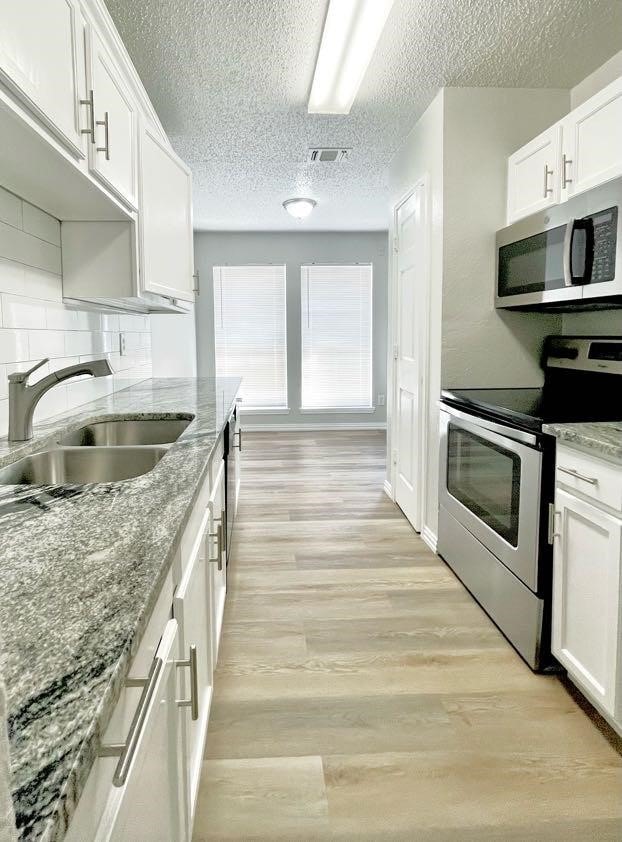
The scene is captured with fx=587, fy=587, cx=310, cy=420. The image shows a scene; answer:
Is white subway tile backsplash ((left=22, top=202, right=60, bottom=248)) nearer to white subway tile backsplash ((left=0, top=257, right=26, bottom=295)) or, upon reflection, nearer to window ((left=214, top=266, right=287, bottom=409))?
white subway tile backsplash ((left=0, top=257, right=26, bottom=295))

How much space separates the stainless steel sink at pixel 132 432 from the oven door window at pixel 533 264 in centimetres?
154

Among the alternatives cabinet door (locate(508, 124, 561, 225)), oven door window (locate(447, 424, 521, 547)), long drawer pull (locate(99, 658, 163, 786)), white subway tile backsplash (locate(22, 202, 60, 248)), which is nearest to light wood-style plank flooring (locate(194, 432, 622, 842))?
oven door window (locate(447, 424, 521, 547))

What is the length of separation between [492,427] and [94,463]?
1426mm

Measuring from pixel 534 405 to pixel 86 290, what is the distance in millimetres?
1782

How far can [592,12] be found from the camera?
2.21 meters

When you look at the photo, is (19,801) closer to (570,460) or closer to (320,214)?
(570,460)

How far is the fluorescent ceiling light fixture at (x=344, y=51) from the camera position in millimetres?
2090

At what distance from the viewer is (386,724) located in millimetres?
1730

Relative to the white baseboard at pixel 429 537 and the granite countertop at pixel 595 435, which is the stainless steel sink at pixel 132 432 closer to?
the granite countertop at pixel 595 435

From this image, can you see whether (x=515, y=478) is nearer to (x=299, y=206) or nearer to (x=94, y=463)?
(x=94, y=463)

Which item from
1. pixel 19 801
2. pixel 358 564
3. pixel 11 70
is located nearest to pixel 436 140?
pixel 358 564

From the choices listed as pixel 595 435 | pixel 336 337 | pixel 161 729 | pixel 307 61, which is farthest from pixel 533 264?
pixel 336 337

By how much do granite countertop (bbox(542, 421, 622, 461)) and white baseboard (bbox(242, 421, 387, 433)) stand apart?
530cm

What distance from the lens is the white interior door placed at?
325 cm
